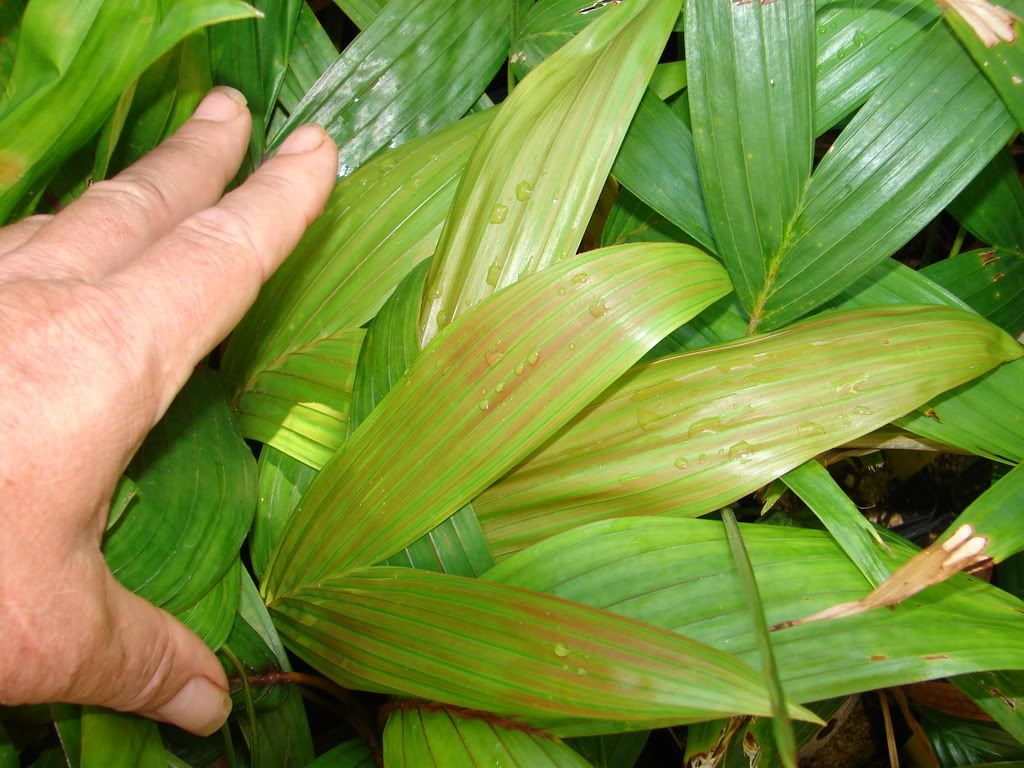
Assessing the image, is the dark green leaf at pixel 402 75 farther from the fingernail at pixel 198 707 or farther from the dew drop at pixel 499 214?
the fingernail at pixel 198 707

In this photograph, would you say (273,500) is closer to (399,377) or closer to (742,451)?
(399,377)

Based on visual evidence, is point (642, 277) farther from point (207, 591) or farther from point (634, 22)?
point (207, 591)

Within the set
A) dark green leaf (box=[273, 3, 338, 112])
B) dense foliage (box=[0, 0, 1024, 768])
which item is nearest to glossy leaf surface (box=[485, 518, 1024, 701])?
dense foliage (box=[0, 0, 1024, 768])

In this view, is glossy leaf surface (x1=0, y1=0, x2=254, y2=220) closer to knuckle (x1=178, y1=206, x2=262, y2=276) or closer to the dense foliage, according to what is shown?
the dense foliage

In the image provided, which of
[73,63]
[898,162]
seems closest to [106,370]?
[73,63]

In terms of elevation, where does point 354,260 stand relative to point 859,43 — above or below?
below

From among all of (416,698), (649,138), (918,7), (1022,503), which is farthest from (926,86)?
(416,698)
